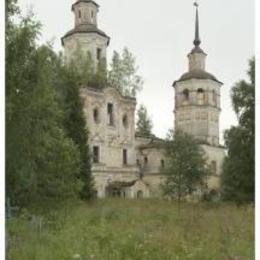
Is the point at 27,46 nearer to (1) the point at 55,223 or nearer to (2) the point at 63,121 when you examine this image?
(2) the point at 63,121

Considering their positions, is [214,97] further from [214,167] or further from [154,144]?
[154,144]

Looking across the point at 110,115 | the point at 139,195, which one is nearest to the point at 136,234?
the point at 139,195

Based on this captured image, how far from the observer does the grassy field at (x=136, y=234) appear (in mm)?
2475

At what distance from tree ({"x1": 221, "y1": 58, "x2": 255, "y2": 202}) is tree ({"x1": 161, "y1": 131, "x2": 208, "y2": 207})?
0.79 feet

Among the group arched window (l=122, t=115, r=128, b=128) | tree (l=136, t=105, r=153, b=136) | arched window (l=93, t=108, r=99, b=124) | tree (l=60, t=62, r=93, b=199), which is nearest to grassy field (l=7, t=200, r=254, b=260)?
tree (l=60, t=62, r=93, b=199)

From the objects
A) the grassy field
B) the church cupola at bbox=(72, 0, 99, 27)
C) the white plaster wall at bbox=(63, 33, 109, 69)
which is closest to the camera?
the grassy field

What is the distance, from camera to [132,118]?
5.28 metres

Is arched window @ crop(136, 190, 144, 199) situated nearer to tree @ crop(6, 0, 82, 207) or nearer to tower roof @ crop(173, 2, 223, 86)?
tree @ crop(6, 0, 82, 207)

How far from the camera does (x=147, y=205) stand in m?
4.62

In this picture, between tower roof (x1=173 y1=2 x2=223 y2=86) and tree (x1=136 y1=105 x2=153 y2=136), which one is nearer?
tower roof (x1=173 y1=2 x2=223 y2=86)

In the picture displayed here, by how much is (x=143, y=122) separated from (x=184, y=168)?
20.1 inches

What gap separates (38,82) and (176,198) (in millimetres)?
1375

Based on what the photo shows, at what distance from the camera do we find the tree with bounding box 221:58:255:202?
2.97 metres

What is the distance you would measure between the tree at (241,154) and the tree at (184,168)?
242 millimetres
